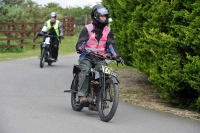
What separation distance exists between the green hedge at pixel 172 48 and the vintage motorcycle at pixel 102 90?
1411 millimetres

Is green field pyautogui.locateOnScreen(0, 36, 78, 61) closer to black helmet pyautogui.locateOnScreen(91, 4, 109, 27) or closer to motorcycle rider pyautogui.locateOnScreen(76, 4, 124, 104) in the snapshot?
motorcycle rider pyautogui.locateOnScreen(76, 4, 124, 104)

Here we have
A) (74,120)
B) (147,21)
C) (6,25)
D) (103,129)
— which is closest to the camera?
(103,129)

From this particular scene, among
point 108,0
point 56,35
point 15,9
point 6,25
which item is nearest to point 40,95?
point 108,0

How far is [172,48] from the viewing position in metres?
10.9

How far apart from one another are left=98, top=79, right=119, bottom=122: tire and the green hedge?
60.4 inches

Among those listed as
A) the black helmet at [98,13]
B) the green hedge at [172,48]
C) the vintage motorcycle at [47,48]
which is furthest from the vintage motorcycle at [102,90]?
the vintage motorcycle at [47,48]

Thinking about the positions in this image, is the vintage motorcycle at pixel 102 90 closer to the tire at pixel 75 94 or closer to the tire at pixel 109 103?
the tire at pixel 109 103

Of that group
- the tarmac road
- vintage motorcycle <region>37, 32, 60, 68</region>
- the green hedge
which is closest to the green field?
vintage motorcycle <region>37, 32, 60, 68</region>

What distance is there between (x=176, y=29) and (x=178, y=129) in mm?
2262

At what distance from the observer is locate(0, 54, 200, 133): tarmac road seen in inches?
351

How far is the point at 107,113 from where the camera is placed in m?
9.66

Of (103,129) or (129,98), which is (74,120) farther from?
(129,98)

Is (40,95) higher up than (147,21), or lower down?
lower down

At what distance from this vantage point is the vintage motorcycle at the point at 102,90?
9.55 metres
